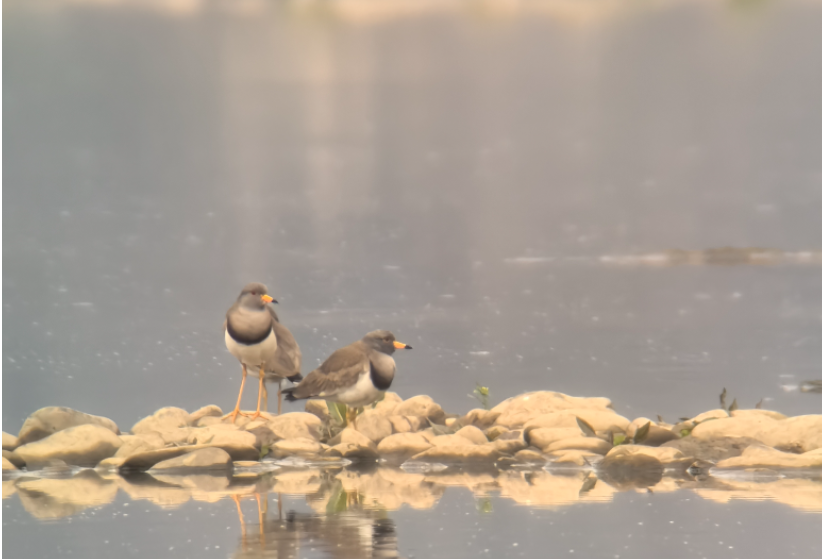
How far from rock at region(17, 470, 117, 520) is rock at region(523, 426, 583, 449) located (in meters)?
1.74

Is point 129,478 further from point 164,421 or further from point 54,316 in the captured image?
point 54,316

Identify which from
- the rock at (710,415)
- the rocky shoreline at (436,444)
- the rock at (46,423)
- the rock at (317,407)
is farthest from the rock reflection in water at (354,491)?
the rock at (317,407)

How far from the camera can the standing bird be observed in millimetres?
4875

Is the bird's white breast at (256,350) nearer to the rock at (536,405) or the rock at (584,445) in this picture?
the rock at (536,405)

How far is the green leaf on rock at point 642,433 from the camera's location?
4293 millimetres

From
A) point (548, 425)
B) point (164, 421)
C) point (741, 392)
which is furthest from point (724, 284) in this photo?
point (164, 421)

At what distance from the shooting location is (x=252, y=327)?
4871 millimetres

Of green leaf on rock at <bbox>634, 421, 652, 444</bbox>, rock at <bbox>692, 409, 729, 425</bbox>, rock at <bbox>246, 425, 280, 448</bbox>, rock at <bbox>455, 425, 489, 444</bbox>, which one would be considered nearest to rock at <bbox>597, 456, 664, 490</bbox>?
green leaf on rock at <bbox>634, 421, 652, 444</bbox>

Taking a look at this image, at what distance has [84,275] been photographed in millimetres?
8445

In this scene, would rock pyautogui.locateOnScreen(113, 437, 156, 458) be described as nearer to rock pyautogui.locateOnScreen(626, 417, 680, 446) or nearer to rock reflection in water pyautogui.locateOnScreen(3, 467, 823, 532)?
rock reflection in water pyautogui.locateOnScreen(3, 467, 823, 532)

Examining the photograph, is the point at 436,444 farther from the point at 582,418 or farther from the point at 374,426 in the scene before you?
the point at 582,418

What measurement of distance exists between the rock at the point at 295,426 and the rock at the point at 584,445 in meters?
1.14

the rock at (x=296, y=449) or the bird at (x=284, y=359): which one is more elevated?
the bird at (x=284, y=359)

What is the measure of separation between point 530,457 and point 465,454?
269mm
